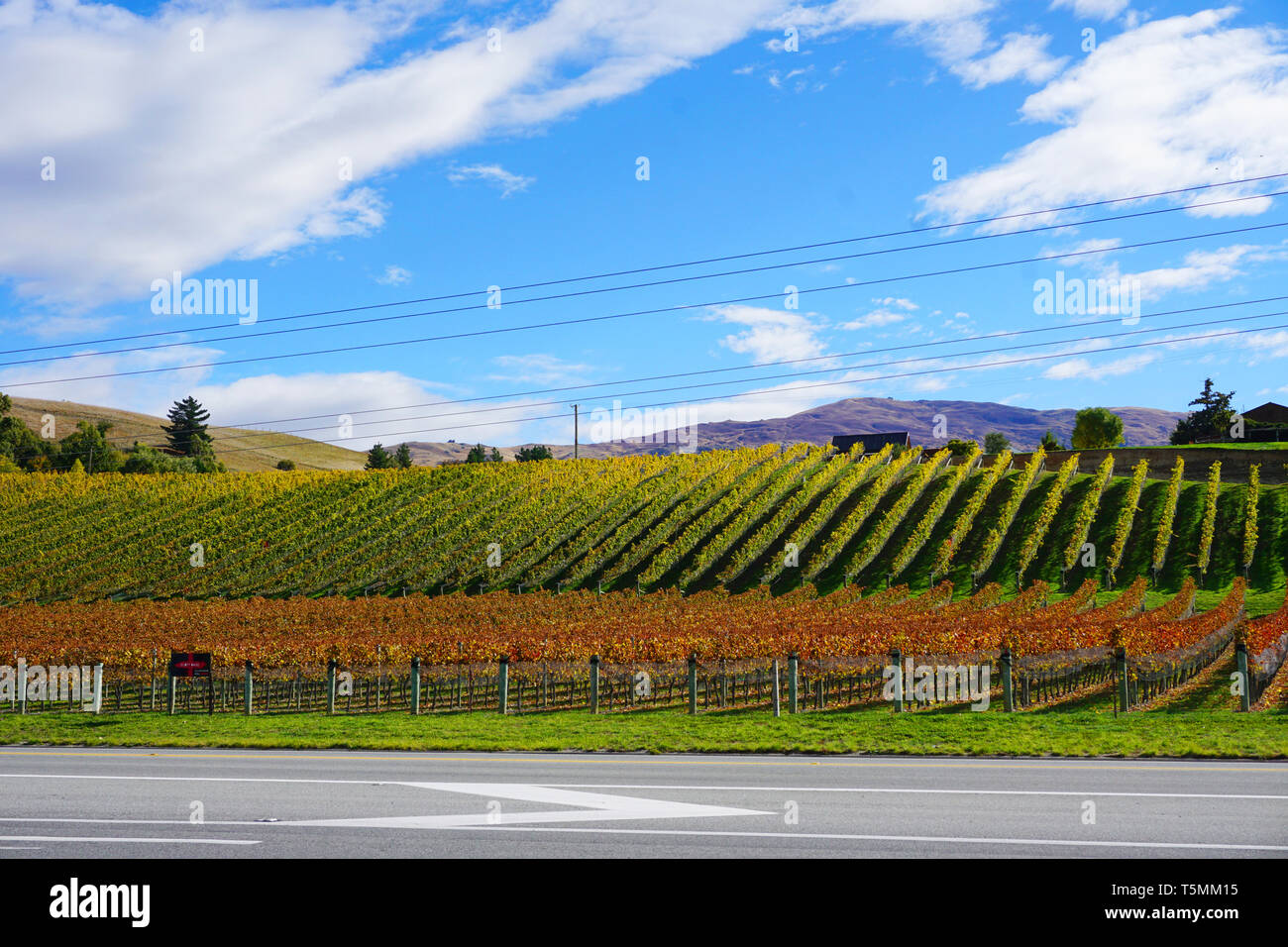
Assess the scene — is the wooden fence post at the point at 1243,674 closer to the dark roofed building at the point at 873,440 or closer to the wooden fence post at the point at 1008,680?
the wooden fence post at the point at 1008,680

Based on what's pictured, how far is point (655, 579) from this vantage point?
177 ft

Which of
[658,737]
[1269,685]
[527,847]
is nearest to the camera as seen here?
[527,847]

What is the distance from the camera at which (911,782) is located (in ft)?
40.5

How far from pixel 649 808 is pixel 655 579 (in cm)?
4324

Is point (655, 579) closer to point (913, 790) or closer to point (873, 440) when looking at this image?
point (913, 790)

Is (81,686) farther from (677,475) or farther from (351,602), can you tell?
(677,475)

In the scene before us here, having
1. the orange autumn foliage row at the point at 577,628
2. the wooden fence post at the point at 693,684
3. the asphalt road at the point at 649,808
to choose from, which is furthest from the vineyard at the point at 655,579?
the asphalt road at the point at 649,808

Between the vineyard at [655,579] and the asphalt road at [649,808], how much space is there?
7305 millimetres

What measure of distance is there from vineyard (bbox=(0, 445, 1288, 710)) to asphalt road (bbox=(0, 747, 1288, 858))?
288 inches

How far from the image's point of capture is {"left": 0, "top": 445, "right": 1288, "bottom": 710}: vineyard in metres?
24.0

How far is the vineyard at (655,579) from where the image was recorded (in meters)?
24.0

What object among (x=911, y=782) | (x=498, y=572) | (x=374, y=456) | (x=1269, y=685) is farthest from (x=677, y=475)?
(x=374, y=456)

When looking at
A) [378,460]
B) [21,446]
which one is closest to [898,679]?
[378,460]
